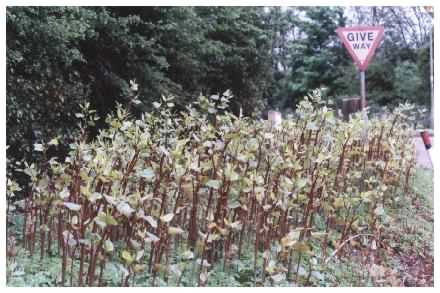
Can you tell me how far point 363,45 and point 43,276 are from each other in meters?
2.11

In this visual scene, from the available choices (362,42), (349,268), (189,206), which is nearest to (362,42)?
(362,42)

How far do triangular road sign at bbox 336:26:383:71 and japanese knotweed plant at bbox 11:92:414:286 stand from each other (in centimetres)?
88

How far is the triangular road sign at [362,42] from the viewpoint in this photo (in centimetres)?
284

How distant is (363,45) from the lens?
287 cm

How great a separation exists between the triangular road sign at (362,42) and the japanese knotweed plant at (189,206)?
878 mm

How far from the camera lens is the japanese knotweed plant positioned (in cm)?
145

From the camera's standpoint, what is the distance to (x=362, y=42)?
9.46ft

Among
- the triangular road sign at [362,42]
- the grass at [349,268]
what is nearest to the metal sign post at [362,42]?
the triangular road sign at [362,42]

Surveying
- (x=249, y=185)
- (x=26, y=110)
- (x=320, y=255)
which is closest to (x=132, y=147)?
(x=249, y=185)

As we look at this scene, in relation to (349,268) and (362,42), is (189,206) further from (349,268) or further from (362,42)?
(362,42)

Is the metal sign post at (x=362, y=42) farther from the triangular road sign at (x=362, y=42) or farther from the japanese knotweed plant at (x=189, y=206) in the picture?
the japanese knotweed plant at (x=189, y=206)

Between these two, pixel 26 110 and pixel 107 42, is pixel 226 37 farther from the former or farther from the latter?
pixel 26 110
